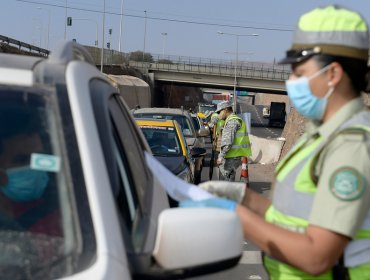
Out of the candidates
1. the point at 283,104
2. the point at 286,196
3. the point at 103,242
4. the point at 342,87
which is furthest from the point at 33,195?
the point at 283,104

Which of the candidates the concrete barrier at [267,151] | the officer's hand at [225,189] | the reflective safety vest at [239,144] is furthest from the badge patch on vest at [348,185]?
the concrete barrier at [267,151]

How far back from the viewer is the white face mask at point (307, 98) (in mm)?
2576

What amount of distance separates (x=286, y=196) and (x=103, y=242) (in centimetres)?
76

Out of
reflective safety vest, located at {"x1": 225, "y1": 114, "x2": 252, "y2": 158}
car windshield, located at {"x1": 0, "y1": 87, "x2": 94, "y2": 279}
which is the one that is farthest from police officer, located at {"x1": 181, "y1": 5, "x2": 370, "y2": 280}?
reflective safety vest, located at {"x1": 225, "y1": 114, "x2": 252, "y2": 158}

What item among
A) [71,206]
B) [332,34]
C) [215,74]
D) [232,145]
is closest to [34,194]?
[71,206]

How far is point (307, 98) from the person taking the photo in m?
2.60

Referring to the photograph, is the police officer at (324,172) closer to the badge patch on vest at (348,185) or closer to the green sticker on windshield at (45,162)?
the badge patch on vest at (348,185)

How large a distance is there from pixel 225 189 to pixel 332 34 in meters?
0.74

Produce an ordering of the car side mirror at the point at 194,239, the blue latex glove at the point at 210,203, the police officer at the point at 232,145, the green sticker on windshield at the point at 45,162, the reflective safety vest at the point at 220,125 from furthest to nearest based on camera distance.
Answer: the reflective safety vest at the point at 220,125 → the police officer at the point at 232,145 → the blue latex glove at the point at 210,203 → the green sticker on windshield at the point at 45,162 → the car side mirror at the point at 194,239

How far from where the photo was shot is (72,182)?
7.27ft

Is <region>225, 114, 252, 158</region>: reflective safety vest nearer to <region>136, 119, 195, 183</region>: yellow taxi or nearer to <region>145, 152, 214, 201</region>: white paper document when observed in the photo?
<region>136, 119, 195, 183</region>: yellow taxi

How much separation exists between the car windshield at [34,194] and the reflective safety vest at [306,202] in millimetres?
773

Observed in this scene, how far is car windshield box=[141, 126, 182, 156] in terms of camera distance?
468 inches

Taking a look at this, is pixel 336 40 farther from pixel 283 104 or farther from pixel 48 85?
pixel 283 104
